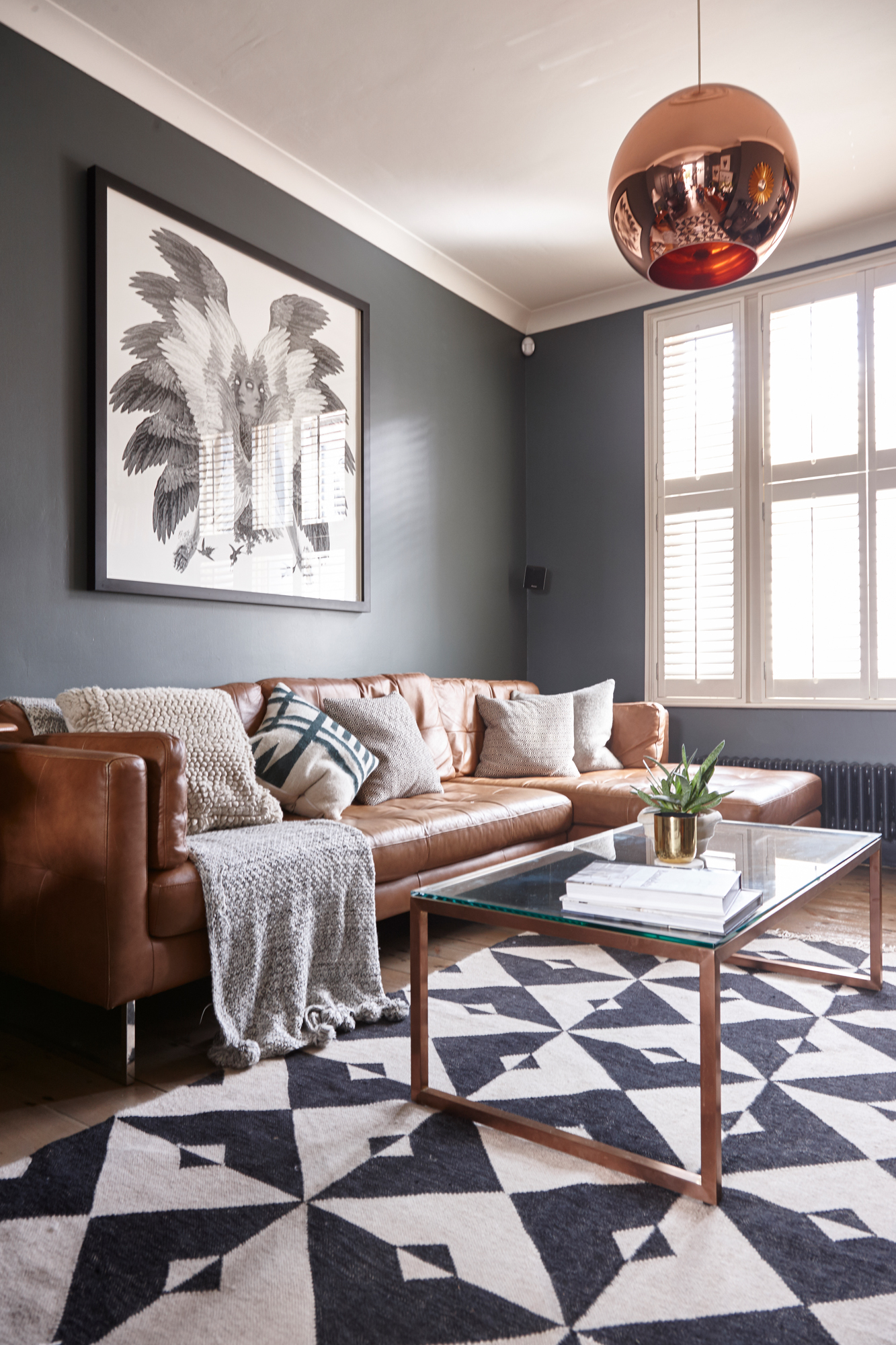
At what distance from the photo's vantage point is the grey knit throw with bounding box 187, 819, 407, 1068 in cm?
209

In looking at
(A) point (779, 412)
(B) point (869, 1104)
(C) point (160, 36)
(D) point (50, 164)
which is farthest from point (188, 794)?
(A) point (779, 412)

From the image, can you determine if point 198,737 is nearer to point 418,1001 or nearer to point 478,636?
point 418,1001

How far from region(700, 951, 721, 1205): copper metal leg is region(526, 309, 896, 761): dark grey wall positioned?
3364mm

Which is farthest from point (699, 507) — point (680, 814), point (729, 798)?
point (680, 814)

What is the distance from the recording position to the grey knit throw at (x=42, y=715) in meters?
2.53

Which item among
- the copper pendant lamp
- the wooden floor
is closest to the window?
the wooden floor

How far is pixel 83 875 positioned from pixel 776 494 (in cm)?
384

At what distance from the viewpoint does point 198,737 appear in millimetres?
2529

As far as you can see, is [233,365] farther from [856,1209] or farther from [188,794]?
[856,1209]

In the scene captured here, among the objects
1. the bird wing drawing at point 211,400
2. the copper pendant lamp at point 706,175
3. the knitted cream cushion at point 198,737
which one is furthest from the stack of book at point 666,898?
the bird wing drawing at point 211,400

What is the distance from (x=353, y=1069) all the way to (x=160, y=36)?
3269mm

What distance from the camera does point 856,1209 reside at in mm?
1457

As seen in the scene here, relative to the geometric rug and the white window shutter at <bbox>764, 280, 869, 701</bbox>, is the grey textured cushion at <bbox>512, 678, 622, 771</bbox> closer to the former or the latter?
the white window shutter at <bbox>764, 280, 869, 701</bbox>

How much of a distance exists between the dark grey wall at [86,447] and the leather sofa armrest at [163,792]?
3.14 ft
